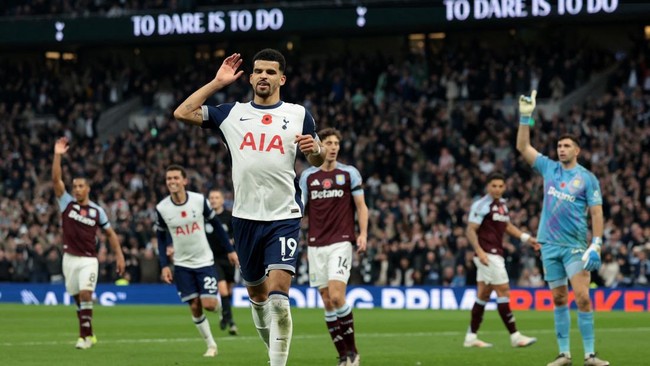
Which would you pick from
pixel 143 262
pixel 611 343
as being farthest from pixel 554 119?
pixel 611 343

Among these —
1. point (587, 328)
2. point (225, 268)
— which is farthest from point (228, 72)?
point (225, 268)

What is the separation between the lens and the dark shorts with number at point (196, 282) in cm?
1638

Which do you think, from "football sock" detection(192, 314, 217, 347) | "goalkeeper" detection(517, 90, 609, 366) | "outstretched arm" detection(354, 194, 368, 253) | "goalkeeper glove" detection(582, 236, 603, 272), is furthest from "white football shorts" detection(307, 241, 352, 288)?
"goalkeeper glove" detection(582, 236, 603, 272)

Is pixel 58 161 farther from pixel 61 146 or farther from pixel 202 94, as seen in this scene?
pixel 202 94

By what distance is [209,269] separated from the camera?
54.6 ft

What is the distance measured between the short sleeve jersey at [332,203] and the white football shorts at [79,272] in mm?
4399

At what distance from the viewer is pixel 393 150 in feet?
119

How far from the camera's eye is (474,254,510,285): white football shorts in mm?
17484

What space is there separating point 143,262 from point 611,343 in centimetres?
1859

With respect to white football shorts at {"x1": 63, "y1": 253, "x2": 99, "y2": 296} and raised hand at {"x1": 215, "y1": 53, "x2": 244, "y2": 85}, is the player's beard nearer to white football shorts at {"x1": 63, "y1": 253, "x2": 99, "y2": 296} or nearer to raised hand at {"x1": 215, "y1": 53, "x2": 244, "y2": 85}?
raised hand at {"x1": 215, "y1": 53, "x2": 244, "y2": 85}

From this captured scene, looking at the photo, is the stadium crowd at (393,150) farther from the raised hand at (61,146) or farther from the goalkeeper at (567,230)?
the raised hand at (61,146)

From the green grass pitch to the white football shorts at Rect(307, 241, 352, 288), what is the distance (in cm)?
101

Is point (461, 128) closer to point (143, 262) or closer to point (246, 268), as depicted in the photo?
point (143, 262)

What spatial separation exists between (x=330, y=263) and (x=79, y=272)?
4.97 m
